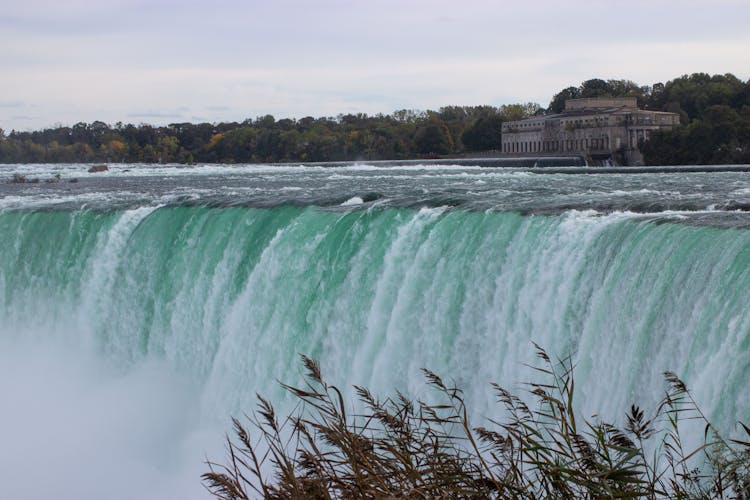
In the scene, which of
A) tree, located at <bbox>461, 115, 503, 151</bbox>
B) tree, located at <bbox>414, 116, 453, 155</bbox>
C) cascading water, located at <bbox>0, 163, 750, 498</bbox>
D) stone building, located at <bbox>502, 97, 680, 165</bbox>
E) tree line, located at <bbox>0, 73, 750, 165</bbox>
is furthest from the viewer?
tree, located at <bbox>414, 116, 453, 155</bbox>

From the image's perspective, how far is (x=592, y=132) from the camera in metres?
86.6

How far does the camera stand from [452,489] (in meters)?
4.97

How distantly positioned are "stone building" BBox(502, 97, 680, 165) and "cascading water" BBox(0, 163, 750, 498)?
186 ft

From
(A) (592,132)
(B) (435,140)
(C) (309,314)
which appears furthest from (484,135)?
(C) (309,314)

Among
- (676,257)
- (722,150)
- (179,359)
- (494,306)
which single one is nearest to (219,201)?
(179,359)

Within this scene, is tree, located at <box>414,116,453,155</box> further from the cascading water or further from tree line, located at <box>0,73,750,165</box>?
the cascading water

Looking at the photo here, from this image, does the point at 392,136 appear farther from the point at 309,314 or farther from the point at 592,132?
the point at 309,314

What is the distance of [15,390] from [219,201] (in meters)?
5.24

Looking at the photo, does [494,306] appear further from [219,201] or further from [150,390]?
[219,201]

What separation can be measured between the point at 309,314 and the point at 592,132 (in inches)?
2882

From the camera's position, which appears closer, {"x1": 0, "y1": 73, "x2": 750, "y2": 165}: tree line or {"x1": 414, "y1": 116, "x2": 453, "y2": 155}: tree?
{"x1": 0, "y1": 73, "x2": 750, "y2": 165}: tree line

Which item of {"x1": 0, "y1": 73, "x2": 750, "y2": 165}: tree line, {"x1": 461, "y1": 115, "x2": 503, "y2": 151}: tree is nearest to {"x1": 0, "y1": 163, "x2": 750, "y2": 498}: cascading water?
{"x1": 0, "y1": 73, "x2": 750, "y2": 165}: tree line

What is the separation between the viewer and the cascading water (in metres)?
10.5

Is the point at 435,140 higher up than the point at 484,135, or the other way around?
the point at 484,135
